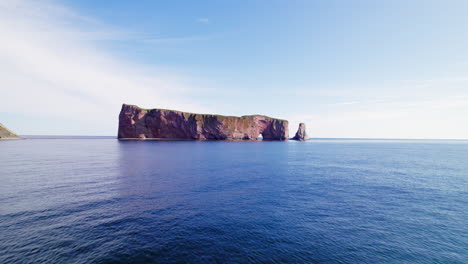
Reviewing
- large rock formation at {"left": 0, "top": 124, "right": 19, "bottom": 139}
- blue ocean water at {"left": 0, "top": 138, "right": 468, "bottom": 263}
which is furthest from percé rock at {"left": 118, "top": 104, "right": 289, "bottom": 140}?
blue ocean water at {"left": 0, "top": 138, "right": 468, "bottom": 263}

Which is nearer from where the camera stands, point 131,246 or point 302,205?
point 131,246

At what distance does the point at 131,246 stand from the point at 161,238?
1974 mm

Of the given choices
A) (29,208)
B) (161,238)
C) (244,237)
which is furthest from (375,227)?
(29,208)

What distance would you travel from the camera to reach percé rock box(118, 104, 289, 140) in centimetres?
15025

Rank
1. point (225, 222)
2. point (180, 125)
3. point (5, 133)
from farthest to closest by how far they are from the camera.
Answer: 1. point (180, 125)
2. point (5, 133)
3. point (225, 222)

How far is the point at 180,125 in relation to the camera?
15950 centimetres

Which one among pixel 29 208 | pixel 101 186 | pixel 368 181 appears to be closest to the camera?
pixel 29 208

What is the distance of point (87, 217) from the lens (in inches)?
691

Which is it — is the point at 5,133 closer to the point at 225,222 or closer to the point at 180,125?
the point at 180,125

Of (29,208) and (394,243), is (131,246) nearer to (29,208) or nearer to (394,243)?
(29,208)

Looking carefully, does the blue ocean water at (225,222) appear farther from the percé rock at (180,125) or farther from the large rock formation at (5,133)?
the large rock formation at (5,133)

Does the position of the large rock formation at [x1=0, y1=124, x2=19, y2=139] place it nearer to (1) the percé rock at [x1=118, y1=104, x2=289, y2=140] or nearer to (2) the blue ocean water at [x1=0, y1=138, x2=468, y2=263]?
(1) the percé rock at [x1=118, y1=104, x2=289, y2=140]

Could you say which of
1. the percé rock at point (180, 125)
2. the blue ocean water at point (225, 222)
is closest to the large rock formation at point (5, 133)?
the percé rock at point (180, 125)

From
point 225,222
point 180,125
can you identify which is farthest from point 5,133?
point 225,222
